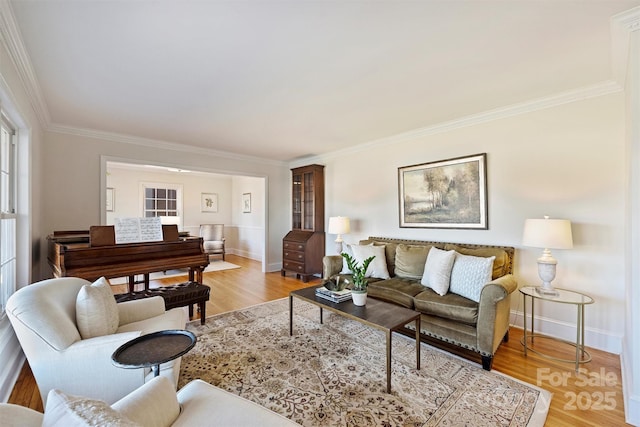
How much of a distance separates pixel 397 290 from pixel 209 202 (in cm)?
699

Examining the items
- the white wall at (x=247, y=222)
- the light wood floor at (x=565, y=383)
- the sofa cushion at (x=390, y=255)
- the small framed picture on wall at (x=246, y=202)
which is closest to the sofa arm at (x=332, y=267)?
the sofa cushion at (x=390, y=255)

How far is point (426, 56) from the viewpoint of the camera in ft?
7.12

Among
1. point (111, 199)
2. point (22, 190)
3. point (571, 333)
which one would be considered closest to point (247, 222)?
point (111, 199)

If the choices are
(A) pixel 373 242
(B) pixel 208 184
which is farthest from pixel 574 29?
(B) pixel 208 184

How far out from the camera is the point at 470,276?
2682mm

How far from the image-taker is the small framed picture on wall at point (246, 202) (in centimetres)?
823

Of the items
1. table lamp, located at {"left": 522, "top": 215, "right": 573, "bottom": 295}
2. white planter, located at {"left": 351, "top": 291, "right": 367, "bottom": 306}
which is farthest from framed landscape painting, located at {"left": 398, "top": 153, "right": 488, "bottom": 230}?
white planter, located at {"left": 351, "top": 291, "right": 367, "bottom": 306}

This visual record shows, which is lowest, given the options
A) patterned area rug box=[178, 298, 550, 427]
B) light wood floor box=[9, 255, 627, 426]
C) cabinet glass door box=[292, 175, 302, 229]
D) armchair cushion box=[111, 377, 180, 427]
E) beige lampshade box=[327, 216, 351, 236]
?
light wood floor box=[9, 255, 627, 426]

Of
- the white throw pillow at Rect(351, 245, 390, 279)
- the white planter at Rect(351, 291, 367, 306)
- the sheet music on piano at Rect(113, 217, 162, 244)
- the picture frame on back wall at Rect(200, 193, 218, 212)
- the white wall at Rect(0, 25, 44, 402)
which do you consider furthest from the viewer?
the picture frame on back wall at Rect(200, 193, 218, 212)

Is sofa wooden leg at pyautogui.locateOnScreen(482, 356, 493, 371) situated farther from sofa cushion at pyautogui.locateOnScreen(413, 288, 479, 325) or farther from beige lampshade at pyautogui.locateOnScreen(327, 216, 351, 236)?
beige lampshade at pyautogui.locateOnScreen(327, 216, 351, 236)

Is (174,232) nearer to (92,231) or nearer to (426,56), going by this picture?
(92,231)

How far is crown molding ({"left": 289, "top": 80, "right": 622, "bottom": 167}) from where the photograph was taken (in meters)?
2.66

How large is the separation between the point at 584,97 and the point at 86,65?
456 cm

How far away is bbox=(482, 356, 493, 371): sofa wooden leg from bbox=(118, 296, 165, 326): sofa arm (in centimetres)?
269
